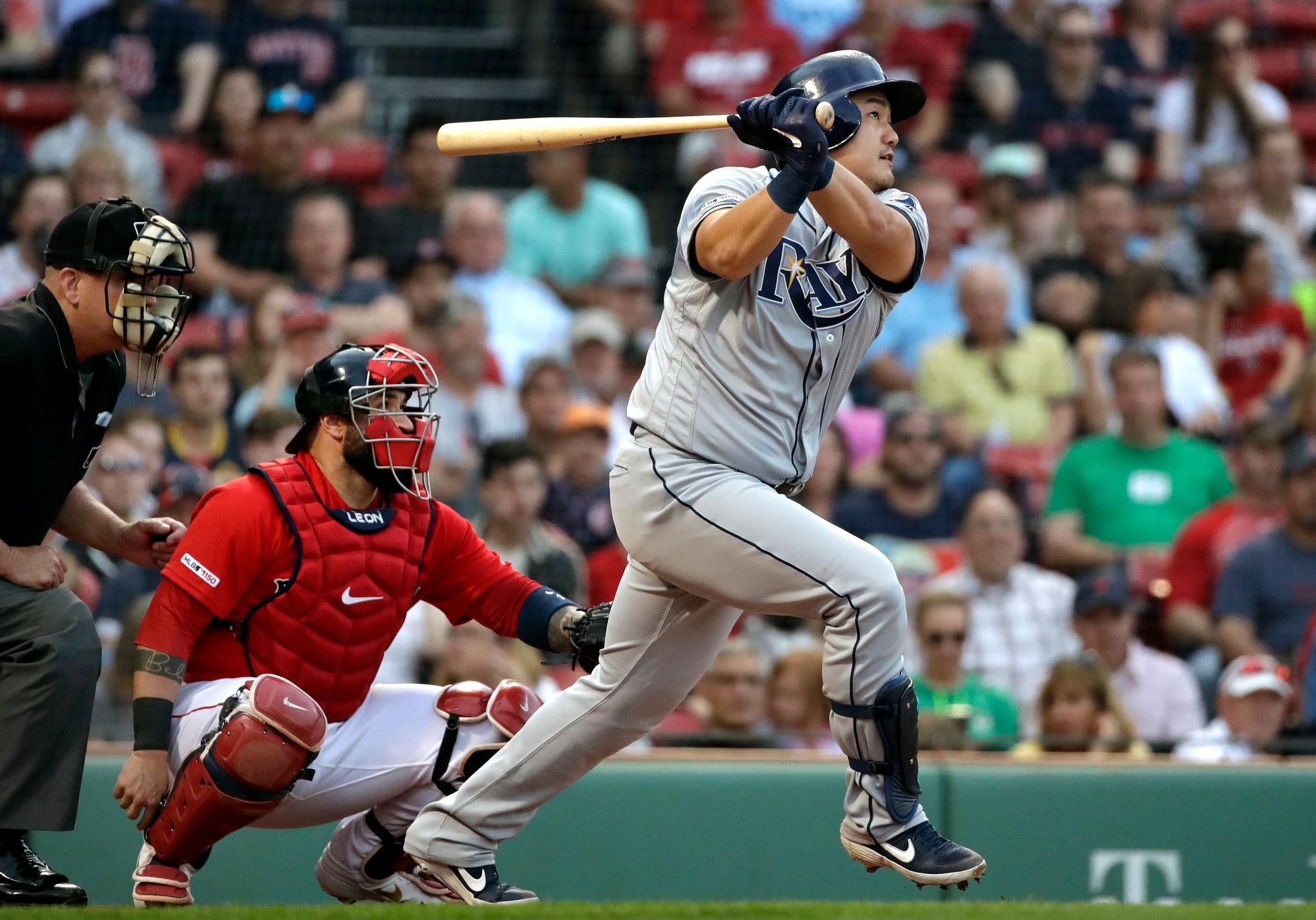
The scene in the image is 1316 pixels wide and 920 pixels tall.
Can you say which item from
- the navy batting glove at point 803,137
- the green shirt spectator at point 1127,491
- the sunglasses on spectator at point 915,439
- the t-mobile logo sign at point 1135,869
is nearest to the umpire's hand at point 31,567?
the navy batting glove at point 803,137

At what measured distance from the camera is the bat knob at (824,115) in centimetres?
321

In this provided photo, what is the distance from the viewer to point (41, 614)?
363 cm

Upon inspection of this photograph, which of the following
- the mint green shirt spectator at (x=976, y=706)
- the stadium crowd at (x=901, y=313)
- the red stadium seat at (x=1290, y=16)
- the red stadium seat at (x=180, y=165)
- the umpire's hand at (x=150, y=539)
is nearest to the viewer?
the umpire's hand at (x=150, y=539)

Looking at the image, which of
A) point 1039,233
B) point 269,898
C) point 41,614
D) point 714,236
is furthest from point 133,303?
point 1039,233

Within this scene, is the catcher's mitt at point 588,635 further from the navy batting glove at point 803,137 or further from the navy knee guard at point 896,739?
the navy batting glove at point 803,137

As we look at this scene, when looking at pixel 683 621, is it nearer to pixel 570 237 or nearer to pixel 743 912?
pixel 743 912

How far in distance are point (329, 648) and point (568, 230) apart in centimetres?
498

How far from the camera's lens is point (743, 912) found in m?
3.41

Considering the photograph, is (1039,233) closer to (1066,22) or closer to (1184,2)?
(1066,22)

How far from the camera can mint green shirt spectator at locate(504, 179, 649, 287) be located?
8.52 metres

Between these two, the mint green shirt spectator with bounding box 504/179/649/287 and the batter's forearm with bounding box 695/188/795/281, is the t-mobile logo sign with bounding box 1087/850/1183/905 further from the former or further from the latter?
the mint green shirt spectator with bounding box 504/179/649/287

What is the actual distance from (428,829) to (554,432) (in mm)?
3658

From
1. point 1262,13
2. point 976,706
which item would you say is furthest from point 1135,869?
point 1262,13

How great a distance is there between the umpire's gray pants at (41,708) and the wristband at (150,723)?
0.13 metres
